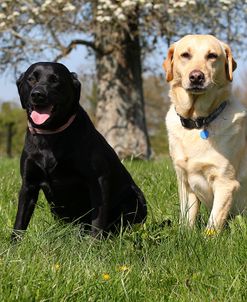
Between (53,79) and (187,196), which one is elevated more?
(53,79)

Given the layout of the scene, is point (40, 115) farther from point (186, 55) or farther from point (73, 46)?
point (73, 46)

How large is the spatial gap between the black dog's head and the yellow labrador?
90 centimetres

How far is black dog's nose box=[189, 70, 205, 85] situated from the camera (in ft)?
Answer: 13.8

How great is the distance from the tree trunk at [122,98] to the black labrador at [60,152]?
9.31 metres

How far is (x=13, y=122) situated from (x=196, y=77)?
95.5ft

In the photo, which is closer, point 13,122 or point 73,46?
point 73,46

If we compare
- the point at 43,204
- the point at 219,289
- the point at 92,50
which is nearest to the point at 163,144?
the point at 92,50

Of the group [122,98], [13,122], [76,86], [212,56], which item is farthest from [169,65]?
[13,122]

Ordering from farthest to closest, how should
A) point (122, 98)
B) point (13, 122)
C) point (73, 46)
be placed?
1. point (13, 122)
2. point (122, 98)
3. point (73, 46)

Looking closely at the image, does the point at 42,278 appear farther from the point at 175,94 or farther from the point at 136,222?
the point at 175,94

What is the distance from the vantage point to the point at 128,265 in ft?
10.8

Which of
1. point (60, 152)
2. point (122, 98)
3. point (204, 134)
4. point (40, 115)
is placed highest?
point (40, 115)

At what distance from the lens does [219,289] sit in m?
2.87

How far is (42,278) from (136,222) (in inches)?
67.6
